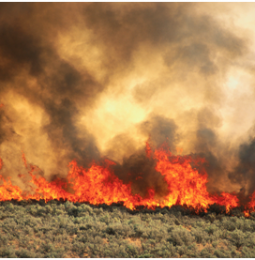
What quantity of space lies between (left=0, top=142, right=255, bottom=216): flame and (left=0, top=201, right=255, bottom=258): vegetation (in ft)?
3.54

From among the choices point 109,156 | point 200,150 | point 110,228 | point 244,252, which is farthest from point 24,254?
point 200,150

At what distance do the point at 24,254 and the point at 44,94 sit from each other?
10125mm

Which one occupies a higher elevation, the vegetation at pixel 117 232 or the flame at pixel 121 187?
the flame at pixel 121 187

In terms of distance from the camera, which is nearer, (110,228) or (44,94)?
(110,228)

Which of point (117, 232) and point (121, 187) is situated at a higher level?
point (121, 187)

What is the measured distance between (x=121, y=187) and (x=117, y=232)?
16.4 ft

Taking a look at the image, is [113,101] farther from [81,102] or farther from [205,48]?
[205,48]

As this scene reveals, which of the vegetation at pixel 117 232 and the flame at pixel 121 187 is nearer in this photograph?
the vegetation at pixel 117 232

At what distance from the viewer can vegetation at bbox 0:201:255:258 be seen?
8.65 metres

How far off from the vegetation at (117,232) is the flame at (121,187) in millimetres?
1080

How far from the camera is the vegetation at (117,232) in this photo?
865cm

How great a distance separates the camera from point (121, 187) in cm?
1502

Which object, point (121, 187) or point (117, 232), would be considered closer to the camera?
point (117, 232)

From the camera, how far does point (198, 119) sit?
52.1ft
